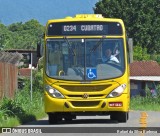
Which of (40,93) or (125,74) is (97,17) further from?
(40,93)

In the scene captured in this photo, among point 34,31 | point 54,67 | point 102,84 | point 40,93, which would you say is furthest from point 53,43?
point 34,31

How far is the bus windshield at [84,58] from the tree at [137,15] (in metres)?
61.3

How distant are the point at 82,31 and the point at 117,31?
3.72ft

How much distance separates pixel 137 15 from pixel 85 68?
209ft

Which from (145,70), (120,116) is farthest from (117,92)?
(145,70)

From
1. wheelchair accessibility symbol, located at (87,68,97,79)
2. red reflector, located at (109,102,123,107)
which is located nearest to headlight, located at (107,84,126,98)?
red reflector, located at (109,102,123,107)

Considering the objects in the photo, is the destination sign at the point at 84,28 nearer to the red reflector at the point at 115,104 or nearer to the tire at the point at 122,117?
the red reflector at the point at 115,104

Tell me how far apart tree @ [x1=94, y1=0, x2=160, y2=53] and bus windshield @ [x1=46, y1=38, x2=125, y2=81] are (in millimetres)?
61313

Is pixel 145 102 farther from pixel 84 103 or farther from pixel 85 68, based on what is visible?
pixel 84 103

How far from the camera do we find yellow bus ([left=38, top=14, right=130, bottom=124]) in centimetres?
2136

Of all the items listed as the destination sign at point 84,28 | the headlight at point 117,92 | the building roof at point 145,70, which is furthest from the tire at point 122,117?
the building roof at point 145,70

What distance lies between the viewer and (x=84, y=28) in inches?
872

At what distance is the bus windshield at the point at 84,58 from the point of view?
2169cm

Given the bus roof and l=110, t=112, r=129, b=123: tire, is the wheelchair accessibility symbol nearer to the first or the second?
Result: l=110, t=112, r=129, b=123: tire
